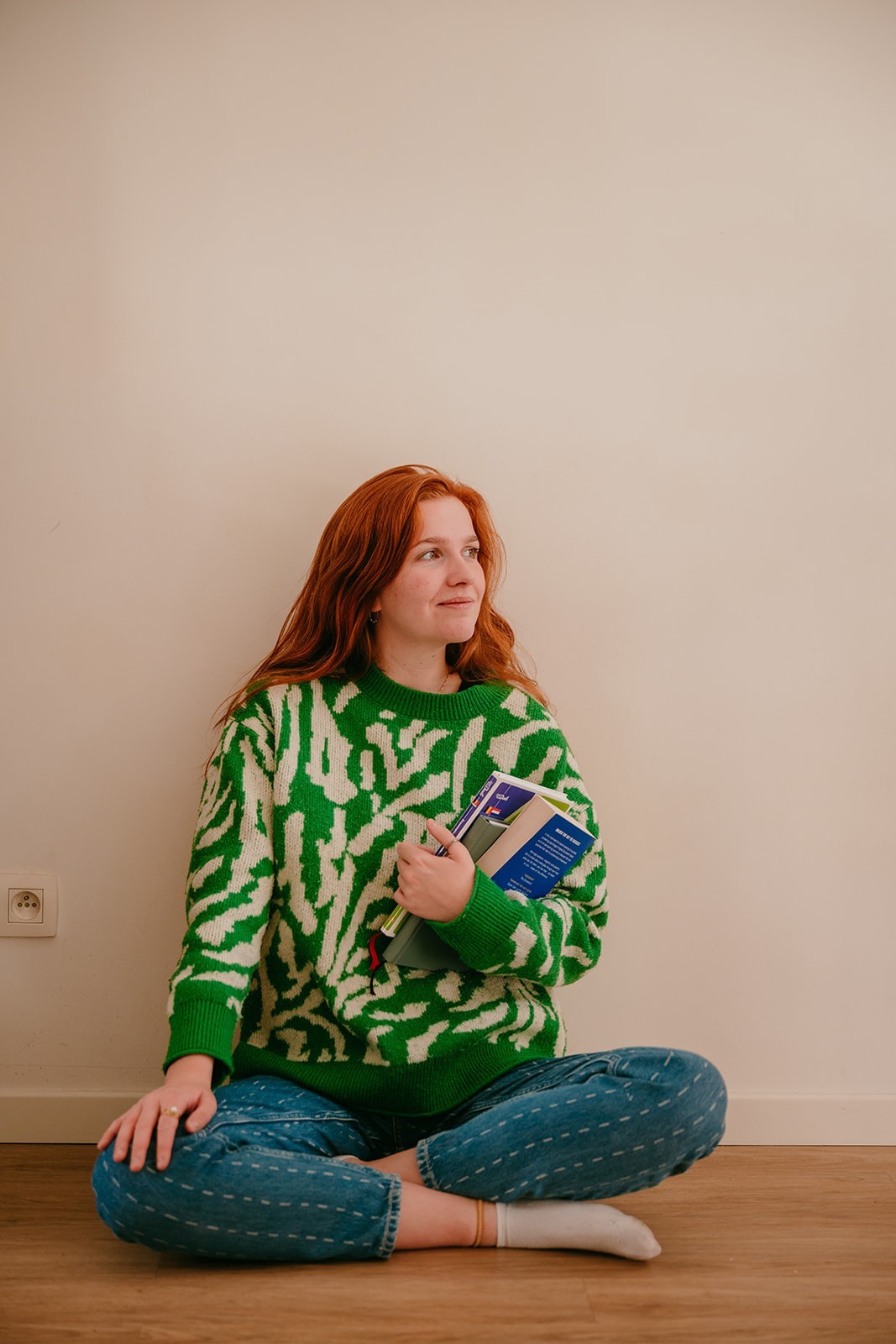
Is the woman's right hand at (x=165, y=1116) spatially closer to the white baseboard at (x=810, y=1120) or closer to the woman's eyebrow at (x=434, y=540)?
the woman's eyebrow at (x=434, y=540)

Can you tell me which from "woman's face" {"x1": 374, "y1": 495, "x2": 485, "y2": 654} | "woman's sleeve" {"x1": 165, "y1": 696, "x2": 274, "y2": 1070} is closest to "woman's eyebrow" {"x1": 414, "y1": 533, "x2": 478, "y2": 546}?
"woman's face" {"x1": 374, "y1": 495, "x2": 485, "y2": 654}

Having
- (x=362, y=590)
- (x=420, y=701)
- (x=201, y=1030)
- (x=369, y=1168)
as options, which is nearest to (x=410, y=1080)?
(x=369, y=1168)

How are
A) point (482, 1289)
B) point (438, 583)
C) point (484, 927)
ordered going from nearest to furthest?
point (482, 1289) → point (484, 927) → point (438, 583)

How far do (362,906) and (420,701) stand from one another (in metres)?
0.25

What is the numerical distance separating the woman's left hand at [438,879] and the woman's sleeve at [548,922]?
11 millimetres

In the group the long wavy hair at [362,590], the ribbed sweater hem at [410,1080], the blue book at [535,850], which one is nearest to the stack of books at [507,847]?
the blue book at [535,850]

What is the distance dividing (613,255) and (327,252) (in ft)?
1.27

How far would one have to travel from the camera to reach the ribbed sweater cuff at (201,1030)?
1052mm

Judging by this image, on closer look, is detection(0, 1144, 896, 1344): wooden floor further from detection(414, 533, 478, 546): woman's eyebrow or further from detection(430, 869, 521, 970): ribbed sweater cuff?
detection(414, 533, 478, 546): woman's eyebrow

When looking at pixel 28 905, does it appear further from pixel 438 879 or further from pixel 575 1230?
pixel 575 1230

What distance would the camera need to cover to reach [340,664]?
1287 millimetres

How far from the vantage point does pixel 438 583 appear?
125cm

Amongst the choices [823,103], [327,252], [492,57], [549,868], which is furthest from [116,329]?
[823,103]

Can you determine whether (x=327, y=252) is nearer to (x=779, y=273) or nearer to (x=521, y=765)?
(x=779, y=273)
